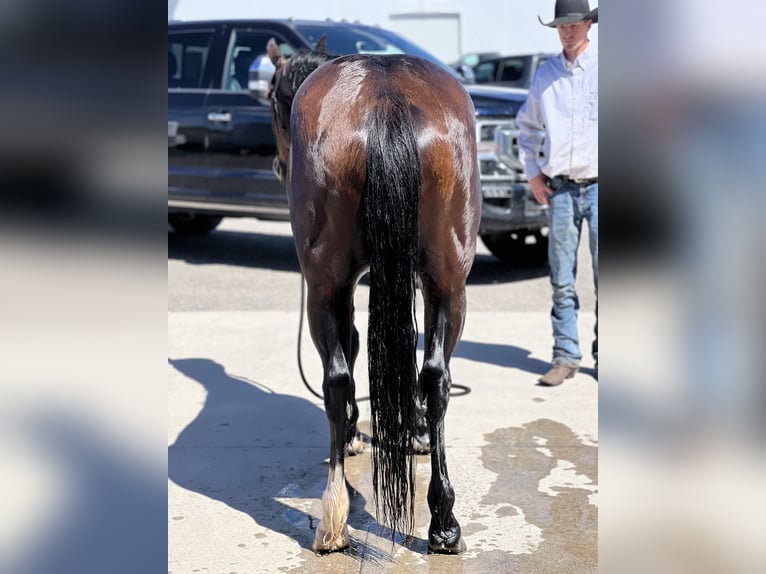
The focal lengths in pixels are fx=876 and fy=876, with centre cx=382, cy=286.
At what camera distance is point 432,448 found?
10.5 feet

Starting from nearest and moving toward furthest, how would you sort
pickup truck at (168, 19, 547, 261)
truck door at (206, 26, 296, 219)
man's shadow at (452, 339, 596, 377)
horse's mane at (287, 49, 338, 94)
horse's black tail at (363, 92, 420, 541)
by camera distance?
1. horse's black tail at (363, 92, 420, 541)
2. horse's mane at (287, 49, 338, 94)
3. man's shadow at (452, 339, 596, 377)
4. pickup truck at (168, 19, 547, 261)
5. truck door at (206, 26, 296, 219)

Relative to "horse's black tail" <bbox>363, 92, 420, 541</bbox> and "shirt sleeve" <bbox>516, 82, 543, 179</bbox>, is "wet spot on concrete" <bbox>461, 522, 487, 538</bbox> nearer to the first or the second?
"horse's black tail" <bbox>363, 92, 420, 541</bbox>

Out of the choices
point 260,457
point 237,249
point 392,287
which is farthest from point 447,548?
point 237,249

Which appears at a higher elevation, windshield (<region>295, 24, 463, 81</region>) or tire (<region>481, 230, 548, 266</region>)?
windshield (<region>295, 24, 463, 81</region>)

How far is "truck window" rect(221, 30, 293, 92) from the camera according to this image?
29.4 feet

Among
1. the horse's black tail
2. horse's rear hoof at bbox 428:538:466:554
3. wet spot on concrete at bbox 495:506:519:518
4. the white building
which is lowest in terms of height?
wet spot on concrete at bbox 495:506:519:518

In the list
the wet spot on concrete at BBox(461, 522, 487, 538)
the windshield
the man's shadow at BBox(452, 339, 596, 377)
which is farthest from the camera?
the windshield

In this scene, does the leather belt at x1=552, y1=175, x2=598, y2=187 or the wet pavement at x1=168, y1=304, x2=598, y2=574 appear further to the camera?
the leather belt at x1=552, y1=175, x2=598, y2=187

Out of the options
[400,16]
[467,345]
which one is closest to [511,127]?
[467,345]

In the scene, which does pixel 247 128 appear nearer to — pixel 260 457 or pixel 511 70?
pixel 260 457

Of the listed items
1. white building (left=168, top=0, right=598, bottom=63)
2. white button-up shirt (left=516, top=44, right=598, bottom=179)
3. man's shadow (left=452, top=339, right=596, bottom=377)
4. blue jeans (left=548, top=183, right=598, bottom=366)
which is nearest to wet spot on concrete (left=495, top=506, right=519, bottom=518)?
blue jeans (left=548, top=183, right=598, bottom=366)

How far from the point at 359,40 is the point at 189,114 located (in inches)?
79.5

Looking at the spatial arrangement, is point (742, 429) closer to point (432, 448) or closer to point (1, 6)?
point (1, 6)

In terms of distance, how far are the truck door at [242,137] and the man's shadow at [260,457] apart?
357cm
